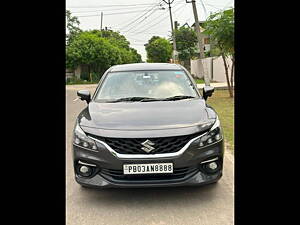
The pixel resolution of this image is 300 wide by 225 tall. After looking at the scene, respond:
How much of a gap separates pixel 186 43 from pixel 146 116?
42.6m

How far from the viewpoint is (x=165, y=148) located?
3426mm

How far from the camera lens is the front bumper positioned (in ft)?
11.2

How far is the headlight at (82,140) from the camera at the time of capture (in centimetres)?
350

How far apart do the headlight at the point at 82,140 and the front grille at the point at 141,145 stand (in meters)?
0.16

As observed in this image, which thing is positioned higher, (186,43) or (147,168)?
(186,43)

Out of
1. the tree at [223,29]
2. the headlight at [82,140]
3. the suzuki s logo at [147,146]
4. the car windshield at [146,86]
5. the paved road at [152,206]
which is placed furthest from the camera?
the tree at [223,29]

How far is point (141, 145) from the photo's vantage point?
11.2 feet

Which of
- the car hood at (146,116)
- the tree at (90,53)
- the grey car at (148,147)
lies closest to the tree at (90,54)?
the tree at (90,53)

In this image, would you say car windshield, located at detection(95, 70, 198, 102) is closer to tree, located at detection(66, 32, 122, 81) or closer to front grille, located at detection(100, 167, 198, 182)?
front grille, located at detection(100, 167, 198, 182)

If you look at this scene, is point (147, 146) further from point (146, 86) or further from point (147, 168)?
point (146, 86)

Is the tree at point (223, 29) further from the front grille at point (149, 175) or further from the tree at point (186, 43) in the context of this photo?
the tree at point (186, 43)

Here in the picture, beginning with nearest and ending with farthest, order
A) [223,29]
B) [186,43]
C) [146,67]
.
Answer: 1. [146,67]
2. [223,29]
3. [186,43]

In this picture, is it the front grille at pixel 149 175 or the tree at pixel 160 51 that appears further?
the tree at pixel 160 51

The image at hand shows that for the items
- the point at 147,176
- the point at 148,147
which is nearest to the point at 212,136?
the point at 148,147
